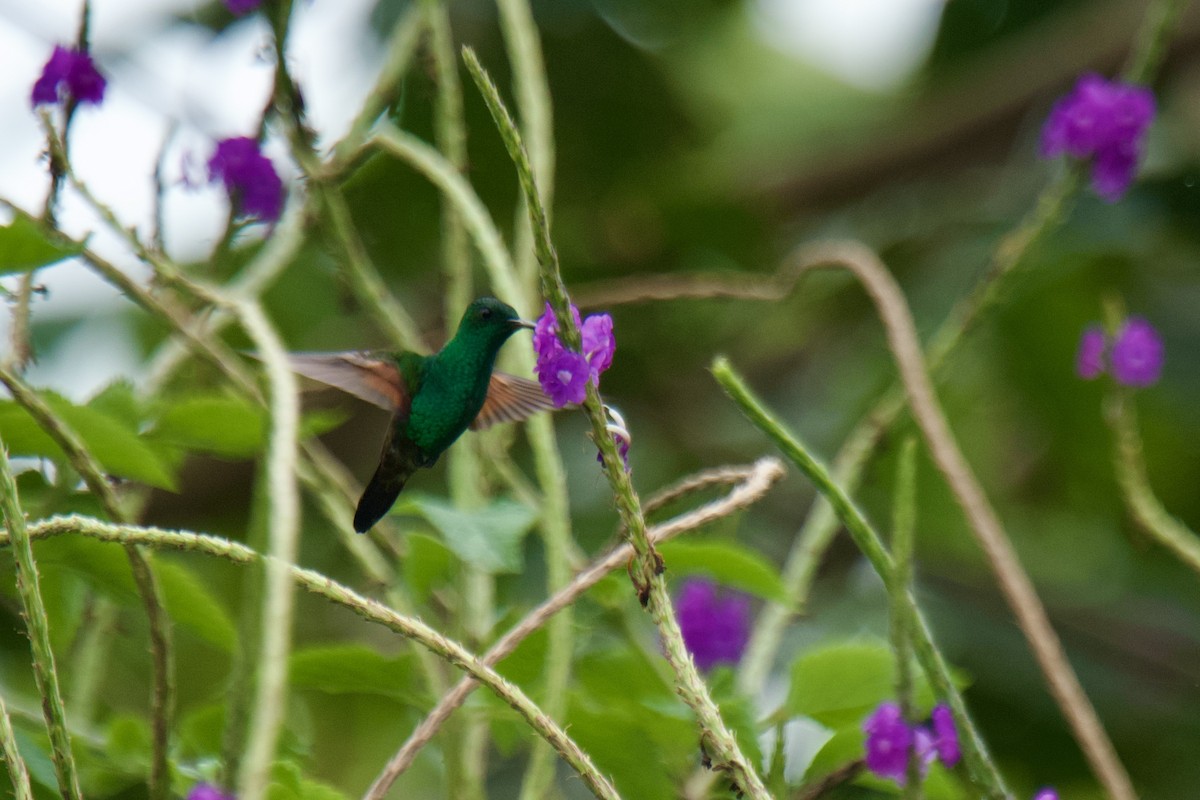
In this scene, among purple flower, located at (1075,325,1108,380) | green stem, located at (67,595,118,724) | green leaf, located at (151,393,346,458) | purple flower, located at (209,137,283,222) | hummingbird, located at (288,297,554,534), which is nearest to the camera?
hummingbird, located at (288,297,554,534)

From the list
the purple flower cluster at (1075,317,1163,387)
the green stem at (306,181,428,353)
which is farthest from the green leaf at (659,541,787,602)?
the purple flower cluster at (1075,317,1163,387)

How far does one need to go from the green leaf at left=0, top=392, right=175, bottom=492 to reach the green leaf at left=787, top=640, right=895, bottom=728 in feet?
1.76

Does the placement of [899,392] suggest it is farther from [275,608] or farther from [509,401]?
[275,608]

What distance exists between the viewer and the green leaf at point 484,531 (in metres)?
0.94

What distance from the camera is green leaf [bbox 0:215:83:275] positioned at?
0.92 m

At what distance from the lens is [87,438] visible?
1.02m

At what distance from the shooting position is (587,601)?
121cm

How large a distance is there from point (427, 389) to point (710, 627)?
21.3 inches

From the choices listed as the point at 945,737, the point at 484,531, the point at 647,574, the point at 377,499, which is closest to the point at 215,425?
the point at 377,499

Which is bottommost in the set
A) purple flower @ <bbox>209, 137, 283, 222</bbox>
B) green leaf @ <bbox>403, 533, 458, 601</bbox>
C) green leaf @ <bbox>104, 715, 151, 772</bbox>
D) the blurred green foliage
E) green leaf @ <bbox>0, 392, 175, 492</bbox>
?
green leaf @ <bbox>104, 715, 151, 772</bbox>

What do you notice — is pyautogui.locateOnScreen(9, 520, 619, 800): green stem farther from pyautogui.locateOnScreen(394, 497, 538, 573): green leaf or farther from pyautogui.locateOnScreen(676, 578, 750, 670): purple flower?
pyautogui.locateOnScreen(676, 578, 750, 670): purple flower

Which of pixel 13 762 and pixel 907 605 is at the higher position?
pixel 907 605

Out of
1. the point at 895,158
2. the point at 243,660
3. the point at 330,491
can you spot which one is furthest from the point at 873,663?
the point at 895,158

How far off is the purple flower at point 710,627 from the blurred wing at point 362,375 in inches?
18.4
